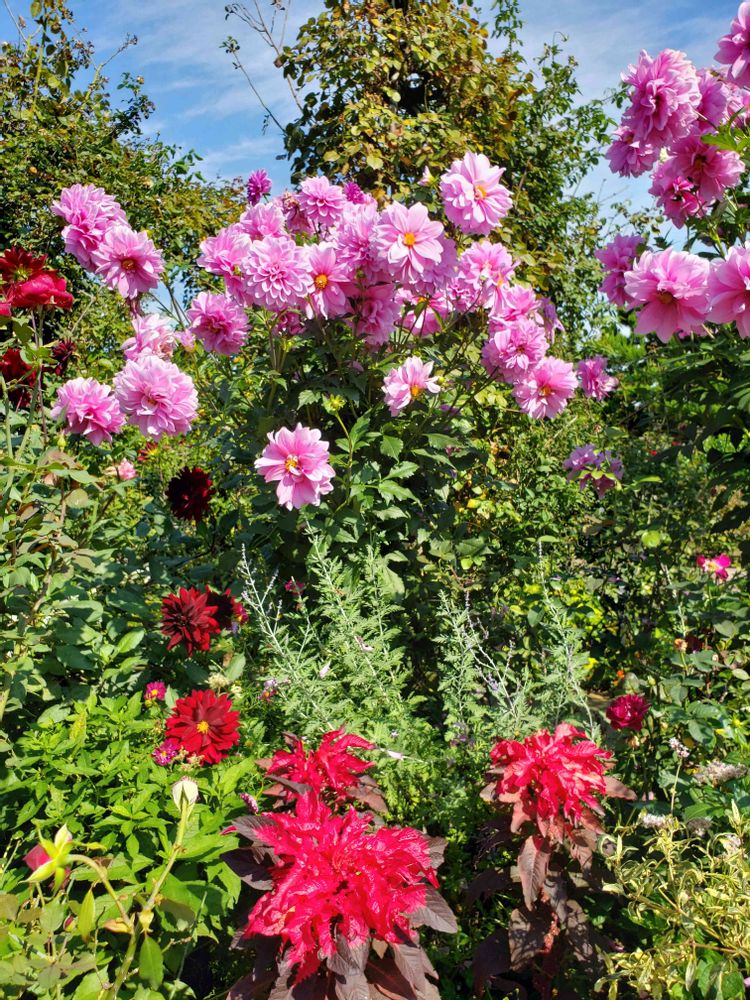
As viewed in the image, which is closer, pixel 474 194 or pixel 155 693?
pixel 155 693

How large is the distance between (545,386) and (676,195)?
0.62 metres

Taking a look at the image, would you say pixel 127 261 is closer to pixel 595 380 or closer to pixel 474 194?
pixel 474 194

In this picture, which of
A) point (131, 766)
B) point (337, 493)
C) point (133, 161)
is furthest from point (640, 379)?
point (133, 161)

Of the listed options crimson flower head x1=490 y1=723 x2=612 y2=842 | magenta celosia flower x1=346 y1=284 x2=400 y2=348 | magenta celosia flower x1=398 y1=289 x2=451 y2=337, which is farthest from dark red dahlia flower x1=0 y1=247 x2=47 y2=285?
crimson flower head x1=490 y1=723 x2=612 y2=842

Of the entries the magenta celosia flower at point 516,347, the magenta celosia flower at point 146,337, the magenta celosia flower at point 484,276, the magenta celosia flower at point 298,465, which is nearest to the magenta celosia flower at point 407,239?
the magenta celosia flower at point 484,276

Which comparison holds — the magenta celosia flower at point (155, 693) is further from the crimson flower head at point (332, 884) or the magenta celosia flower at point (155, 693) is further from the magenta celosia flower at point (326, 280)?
the magenta celosia flower at point (326, 280)

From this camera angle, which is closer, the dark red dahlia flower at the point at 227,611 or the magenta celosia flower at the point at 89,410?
the magenta celosia flower at the point at 89,410

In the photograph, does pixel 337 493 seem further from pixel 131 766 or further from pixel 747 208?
pixel 747 208

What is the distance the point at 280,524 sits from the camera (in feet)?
7.80

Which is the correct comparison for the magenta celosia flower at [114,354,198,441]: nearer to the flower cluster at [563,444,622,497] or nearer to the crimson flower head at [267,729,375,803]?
the crimson flower head at [267,729,375,803]

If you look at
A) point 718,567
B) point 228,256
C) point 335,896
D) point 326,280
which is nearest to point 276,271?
point 326,280

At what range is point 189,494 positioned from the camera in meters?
2.66

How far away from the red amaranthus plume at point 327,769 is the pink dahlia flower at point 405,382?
1.02 m

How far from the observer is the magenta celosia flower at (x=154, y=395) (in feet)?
7.08
